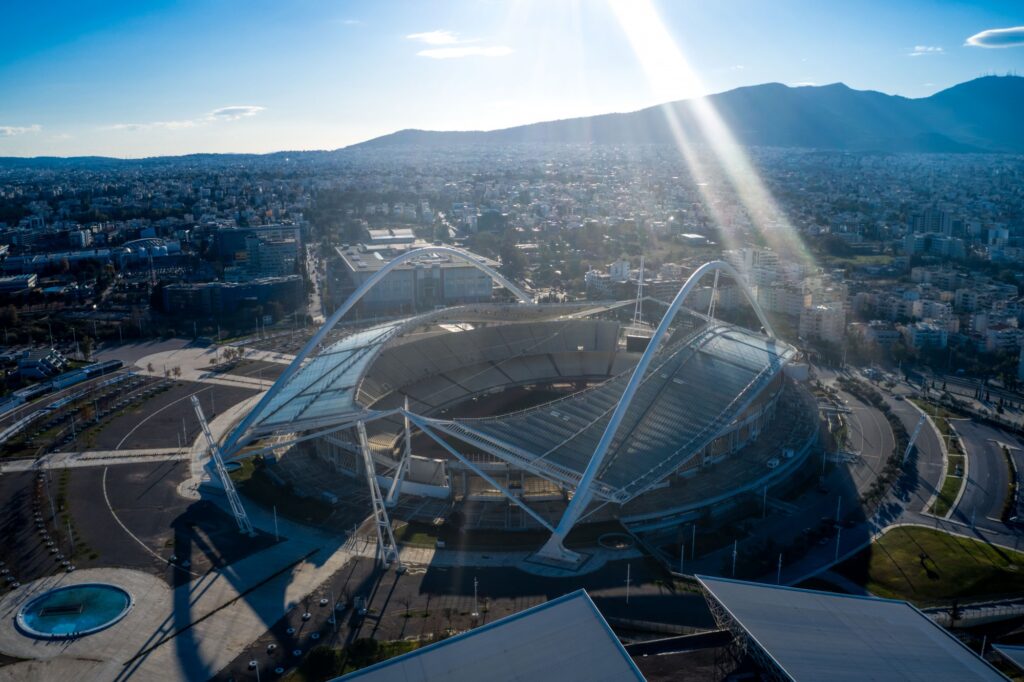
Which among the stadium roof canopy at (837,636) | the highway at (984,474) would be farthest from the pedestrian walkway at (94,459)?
the highway at (984,474)

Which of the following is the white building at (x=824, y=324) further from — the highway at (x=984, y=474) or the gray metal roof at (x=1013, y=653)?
the gray metal roof at (x=1013, y=653)

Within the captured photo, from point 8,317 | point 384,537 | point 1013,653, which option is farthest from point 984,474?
point 8,317

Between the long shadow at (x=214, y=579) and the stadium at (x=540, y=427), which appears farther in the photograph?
the stadium at (x=540, y=427)

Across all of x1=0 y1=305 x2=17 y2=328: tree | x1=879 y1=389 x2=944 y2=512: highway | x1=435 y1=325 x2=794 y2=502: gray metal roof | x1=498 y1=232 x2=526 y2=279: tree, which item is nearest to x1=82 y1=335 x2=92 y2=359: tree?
x1=0 y1=305 x2=17 y2=328: tree

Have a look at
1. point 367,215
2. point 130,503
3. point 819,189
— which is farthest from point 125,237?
point 819,189

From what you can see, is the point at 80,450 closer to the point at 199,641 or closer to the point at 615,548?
the point at 199,641

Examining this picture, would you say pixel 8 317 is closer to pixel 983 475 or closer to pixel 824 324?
pixel 824 324

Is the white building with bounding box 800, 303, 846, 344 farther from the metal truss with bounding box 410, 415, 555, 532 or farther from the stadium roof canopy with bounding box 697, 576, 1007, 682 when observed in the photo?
the stadium roof canopy with bounding box 697, 576, 1007, 682
